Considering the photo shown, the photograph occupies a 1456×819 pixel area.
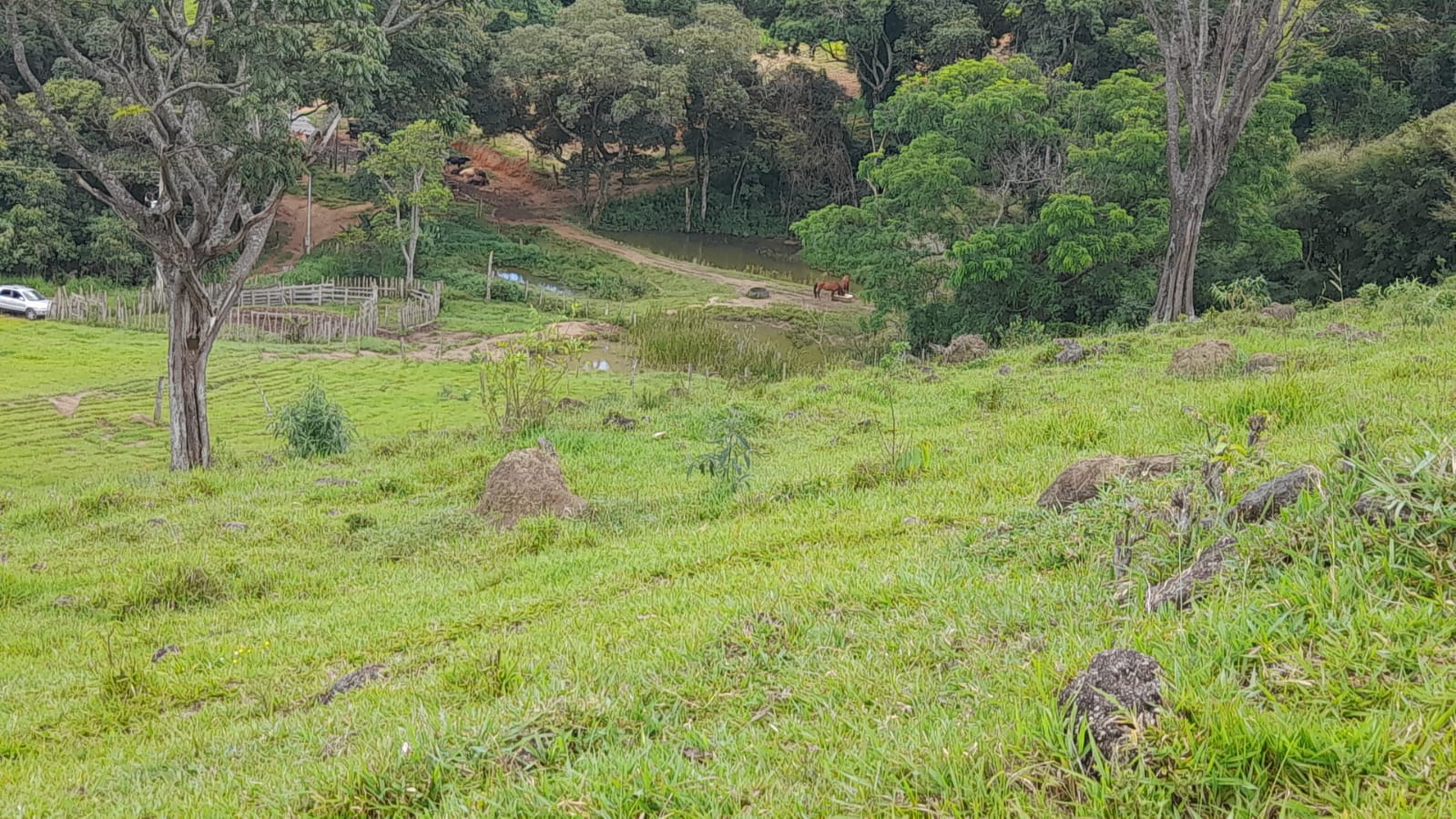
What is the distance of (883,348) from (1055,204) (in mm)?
6273

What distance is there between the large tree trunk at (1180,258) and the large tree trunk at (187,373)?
605 inches

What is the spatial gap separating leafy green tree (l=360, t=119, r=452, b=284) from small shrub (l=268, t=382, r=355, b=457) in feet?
64.6

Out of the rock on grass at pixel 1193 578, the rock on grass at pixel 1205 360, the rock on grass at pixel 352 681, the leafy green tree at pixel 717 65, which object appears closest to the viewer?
the rock on grass at pixel 1193 578

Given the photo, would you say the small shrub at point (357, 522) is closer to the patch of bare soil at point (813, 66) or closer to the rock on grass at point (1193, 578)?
the rock on grass at point (1193, 578)

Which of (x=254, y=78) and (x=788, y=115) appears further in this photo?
(x=788, y=115)

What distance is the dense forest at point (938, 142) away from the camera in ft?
63.9

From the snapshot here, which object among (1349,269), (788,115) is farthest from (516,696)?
(788,115)

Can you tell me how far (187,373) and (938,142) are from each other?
15136 millimetres

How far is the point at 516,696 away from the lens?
3570 millimetres

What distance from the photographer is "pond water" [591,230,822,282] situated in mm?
39688

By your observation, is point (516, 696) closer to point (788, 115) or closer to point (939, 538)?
point (939, 538)

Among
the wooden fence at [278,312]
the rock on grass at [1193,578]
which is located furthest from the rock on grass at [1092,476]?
the wooden fence at [278,312]

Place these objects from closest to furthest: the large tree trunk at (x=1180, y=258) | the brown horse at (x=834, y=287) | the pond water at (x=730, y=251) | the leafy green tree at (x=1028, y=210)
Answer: the large tree trunk at (x=1180, y=258)
the leafy green tree at (x=1028, y=210)
the brown horse at (x=834, y=287)
the pond water at (x=730, y=251)

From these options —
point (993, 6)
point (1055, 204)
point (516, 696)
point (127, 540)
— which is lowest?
point (127, 540)
